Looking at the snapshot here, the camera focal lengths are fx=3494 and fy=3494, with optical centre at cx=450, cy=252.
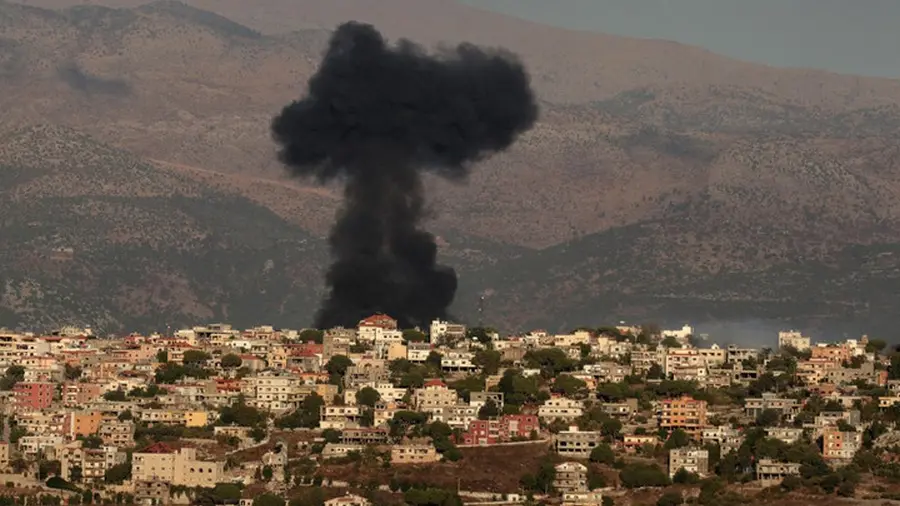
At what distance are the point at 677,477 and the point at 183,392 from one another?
88.6 ft

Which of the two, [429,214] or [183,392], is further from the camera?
[429,214]

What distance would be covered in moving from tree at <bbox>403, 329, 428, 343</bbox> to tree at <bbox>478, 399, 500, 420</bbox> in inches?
867

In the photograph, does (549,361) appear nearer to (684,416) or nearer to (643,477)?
(684,416)

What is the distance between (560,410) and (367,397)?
28.7 feet

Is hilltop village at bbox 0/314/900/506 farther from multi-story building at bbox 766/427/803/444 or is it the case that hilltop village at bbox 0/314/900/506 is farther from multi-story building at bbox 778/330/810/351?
multi-story building at bbox 778/330/810/351

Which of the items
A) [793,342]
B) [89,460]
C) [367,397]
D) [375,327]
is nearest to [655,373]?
[367,397]

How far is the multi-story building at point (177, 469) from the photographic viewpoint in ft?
422

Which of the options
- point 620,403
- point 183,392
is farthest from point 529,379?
point 183,392

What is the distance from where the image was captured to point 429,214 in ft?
611

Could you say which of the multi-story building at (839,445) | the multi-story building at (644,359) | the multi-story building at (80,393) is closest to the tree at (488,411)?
the multi-story building at (839,445)

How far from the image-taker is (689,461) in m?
130

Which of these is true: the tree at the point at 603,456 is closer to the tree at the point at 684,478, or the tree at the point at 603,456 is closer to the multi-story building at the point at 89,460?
the tree at the point at 684,478

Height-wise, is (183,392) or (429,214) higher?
(429,214)

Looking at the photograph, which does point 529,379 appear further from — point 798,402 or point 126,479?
point 126,479
